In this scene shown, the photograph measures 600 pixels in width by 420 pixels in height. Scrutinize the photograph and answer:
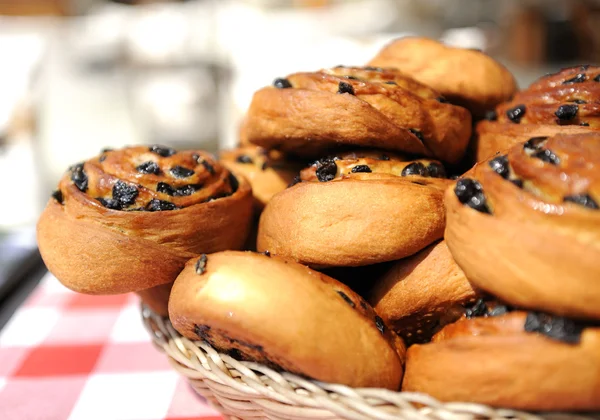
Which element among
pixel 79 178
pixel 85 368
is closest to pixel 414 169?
pixel 79 178

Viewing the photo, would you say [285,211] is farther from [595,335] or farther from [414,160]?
[595,335]

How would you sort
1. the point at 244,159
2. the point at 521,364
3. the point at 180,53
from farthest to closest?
the point at 180,53
the point at 244,159
the point at 521,364

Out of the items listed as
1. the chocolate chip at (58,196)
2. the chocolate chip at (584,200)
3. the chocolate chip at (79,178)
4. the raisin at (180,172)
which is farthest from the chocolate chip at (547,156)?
the chocolate chip at (58,196)

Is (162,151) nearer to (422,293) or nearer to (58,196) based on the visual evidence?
(58,196)

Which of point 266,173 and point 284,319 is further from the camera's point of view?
point 266,173

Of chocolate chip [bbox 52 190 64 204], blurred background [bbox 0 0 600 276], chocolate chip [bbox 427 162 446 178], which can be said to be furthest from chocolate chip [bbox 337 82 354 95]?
blurred background [bbox 0 0 600 276]

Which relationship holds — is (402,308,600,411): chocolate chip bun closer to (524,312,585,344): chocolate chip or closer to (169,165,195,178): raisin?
(524,312,585,344): chocolate chip

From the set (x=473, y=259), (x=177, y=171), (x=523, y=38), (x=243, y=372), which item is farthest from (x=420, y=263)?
(x=523, y=38)

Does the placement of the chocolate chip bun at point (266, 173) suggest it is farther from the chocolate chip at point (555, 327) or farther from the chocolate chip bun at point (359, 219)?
the chocolate chip at point (555, 327)
